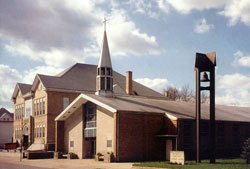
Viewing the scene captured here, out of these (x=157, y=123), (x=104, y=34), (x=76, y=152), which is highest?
(x=104, y=34)

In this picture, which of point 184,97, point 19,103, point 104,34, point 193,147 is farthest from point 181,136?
point 184,97

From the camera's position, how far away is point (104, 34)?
4097 centimetres

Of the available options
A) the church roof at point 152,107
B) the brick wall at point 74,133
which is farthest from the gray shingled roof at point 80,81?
the church roof at point 152,107

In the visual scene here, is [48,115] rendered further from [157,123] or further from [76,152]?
[157,123]

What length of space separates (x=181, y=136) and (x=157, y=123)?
262 cm

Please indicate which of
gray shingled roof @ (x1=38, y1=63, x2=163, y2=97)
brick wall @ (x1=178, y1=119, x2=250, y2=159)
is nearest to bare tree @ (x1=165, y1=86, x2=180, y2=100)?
gray shingled roof @ (x1=38, y1=63, x2=163, y2=97)

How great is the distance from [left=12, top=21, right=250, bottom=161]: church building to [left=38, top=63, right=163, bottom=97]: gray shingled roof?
0.17 m

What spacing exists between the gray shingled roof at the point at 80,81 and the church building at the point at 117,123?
0.17 m

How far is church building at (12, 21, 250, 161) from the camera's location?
33.0 metres

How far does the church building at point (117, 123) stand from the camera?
1300 inches

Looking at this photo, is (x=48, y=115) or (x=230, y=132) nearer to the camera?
(x=230, y=132)

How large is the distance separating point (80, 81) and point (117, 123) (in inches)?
914

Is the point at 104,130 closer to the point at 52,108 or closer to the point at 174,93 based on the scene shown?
the point at 52,108

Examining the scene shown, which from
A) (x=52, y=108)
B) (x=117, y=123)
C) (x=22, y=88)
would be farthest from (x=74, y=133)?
(x=22, y=88)
